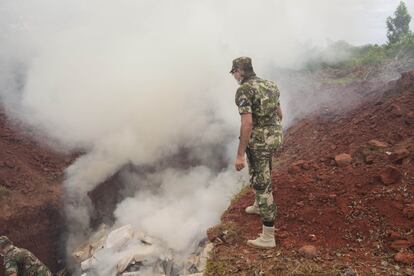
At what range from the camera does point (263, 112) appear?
351 centimetres

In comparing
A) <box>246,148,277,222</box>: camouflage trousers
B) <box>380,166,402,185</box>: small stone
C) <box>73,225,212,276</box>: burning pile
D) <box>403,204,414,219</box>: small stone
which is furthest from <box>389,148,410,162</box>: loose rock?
<box>73,225,212,276</box>: burning pile

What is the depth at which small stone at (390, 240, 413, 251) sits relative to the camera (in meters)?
3.30

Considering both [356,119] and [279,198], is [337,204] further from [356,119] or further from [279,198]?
[356,119]

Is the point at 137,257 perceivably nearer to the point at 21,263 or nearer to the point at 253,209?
the point at 21,263

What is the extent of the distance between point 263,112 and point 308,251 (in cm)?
136

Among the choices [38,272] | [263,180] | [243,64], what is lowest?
[38,272]

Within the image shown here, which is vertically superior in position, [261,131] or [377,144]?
[377,144]

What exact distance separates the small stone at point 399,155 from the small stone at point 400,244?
4.29ft

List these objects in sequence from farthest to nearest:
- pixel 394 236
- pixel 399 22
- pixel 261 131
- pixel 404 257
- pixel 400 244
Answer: pixel 399 22, pixel 261 131, pixel 394 236, pixel 400 244, pixel 404 257

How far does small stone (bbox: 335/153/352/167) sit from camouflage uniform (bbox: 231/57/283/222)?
1.64 metres

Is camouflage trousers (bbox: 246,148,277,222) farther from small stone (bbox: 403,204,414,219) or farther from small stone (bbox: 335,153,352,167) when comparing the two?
small stone (bbox: 335,153,352,167)

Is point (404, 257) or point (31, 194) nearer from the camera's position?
point (404, 257)

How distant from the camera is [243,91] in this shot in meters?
3.39

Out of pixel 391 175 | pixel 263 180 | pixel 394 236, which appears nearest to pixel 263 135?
pixel 263 180
